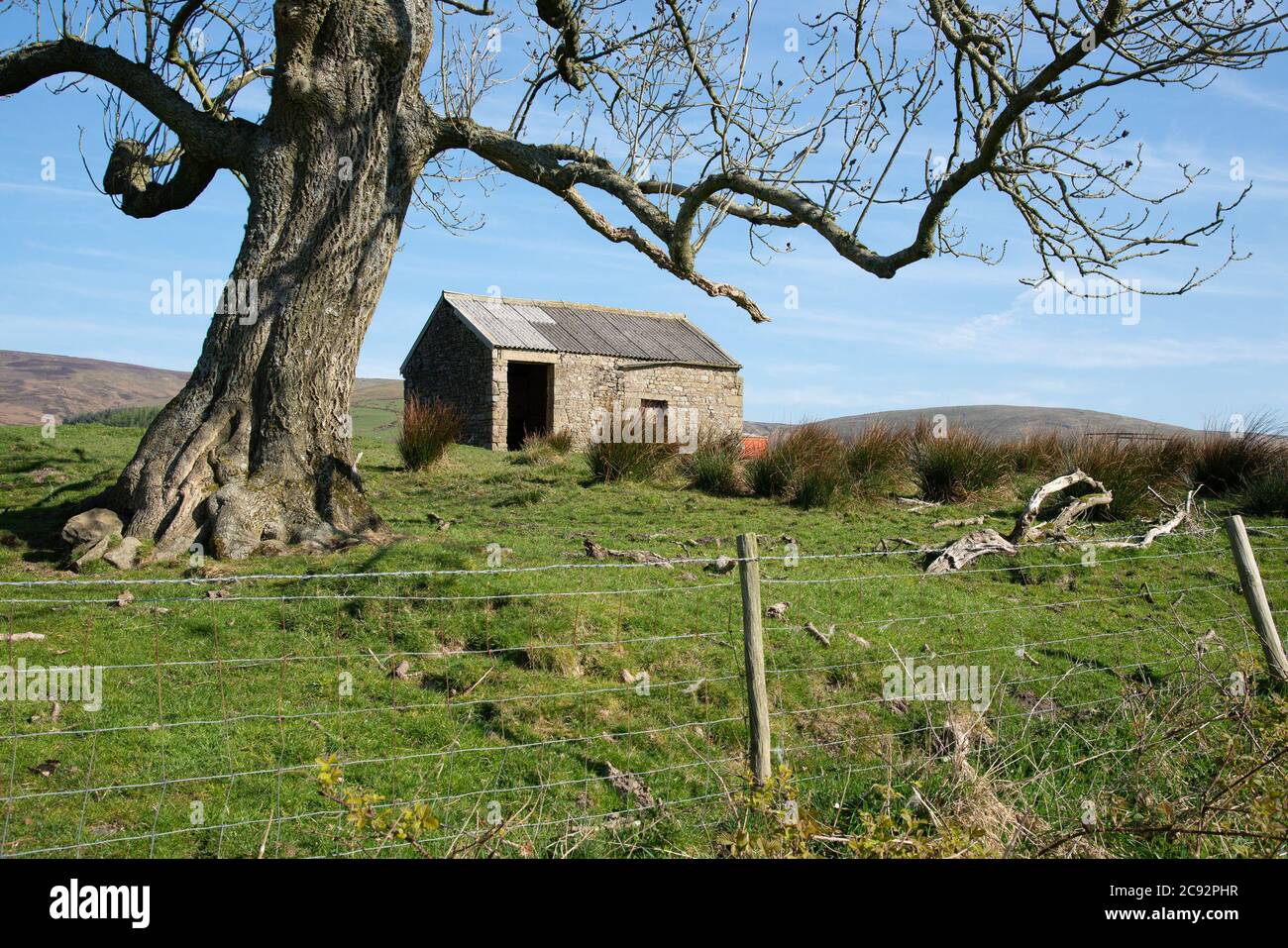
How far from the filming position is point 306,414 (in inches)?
351

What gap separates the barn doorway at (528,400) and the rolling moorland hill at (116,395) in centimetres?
1761

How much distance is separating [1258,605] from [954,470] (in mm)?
6881

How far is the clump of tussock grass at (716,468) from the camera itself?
43.9 feet

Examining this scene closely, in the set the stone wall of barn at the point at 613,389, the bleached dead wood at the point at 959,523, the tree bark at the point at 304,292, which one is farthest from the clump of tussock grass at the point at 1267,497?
the stone wall of barn at the point at 613,389

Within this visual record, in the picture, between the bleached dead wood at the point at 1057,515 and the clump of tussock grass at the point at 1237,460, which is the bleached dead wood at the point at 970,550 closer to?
the bleached dead wood at the point at 1057,515

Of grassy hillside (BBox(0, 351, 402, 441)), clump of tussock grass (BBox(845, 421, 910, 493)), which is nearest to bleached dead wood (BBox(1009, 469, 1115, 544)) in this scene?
clump of tussock grass (BBox(845, 421, 910, 493))

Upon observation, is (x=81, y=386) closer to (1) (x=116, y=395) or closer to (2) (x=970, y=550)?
(1) (x=116, y=395)

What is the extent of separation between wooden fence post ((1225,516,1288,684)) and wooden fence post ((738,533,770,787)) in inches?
152

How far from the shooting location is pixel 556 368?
895 inches

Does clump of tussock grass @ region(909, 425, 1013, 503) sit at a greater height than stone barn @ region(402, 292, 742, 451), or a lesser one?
lesser

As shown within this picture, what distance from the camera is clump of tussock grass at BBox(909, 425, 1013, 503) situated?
13.1m

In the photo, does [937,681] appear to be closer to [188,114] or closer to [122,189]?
[188,114]

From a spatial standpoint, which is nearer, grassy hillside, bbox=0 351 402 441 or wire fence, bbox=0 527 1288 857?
wire fence, bbox=0 527 1288 857

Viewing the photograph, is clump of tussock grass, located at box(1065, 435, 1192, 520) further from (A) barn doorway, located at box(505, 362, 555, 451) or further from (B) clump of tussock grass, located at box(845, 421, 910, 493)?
(A) barn doorway, located at box(505, 362, 555, 451)
